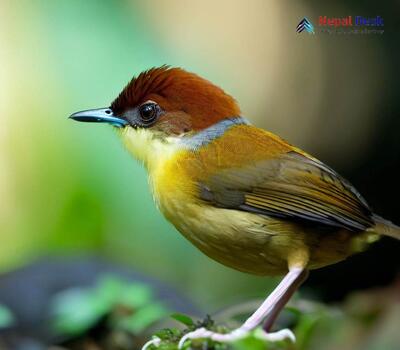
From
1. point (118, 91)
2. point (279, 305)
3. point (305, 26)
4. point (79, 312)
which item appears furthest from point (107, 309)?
point (305, 26)

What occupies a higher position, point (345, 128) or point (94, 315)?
point (345, 128)

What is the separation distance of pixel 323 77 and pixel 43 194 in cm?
244

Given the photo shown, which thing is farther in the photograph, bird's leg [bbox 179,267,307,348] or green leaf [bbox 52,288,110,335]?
green leaf [bbox 52,288,110,335]

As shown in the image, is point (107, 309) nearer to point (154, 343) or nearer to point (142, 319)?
point (142, 319)

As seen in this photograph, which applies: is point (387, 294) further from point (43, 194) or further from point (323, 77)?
point (323, 77)

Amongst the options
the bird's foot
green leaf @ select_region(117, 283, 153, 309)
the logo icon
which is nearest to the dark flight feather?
the bird's foot

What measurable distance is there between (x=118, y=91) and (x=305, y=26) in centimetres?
177

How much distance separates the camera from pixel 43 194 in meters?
5.64

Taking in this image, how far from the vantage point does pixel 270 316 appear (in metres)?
3.26

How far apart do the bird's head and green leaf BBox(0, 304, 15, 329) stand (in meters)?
1.60

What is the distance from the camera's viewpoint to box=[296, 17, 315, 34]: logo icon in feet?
20.3

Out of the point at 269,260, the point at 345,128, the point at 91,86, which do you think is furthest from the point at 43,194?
the point at 269,260

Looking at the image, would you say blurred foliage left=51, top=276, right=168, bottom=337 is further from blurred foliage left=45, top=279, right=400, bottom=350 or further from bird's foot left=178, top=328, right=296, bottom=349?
bird's foot left=178, top=328, right=296, bottom=349

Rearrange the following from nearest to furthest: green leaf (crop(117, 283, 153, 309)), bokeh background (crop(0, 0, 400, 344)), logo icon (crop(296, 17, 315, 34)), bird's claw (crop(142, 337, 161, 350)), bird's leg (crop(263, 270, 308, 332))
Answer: bird's claw (crop(142, 337, 161, 350)) → bird's leg (crop(263, 270, 308, 332)) → green leaf (crop(117, 283, 153, 309)) → bokeh background (crop(0, 0, 400, 344)) → logo icon (crop(296, 17, 315, 34))
